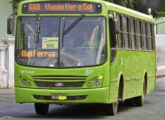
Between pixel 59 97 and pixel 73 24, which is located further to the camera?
pixel 73 24

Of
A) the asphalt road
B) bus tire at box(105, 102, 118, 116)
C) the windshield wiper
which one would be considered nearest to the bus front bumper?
the asphalt road

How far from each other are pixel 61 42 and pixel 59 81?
0.90 m

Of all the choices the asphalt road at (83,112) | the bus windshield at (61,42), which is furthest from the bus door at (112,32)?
the asphalt road at (83,112)

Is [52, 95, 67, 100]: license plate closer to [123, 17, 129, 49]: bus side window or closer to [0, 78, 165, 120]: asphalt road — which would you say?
[0, 78, 165, 120]: asphalt road

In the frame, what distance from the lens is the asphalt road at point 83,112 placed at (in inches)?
611

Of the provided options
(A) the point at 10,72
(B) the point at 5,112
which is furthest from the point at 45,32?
(A) the point at 10,72

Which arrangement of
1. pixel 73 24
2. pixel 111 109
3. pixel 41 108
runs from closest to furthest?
pixel 73 24
pixel 111 109
pixel 41 108

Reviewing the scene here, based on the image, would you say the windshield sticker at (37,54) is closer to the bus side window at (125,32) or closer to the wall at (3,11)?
the bus side window at (125,32)

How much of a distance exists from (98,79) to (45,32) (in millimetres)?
1614

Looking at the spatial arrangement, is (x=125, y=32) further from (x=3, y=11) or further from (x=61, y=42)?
(x=3, y=11)

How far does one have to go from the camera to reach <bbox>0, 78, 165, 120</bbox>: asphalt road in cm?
1552

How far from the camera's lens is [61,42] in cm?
1489

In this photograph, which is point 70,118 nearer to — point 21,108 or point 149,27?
point 21,108

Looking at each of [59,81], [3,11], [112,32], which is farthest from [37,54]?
[3,11]
